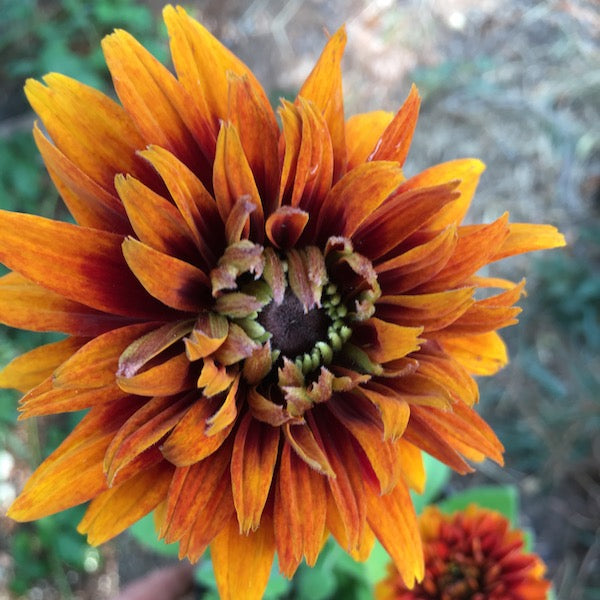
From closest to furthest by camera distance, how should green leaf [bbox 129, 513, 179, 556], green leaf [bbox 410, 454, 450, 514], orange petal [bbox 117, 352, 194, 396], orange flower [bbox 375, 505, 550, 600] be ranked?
orange petal [bbox 117, 352, 194, 396] < orange flower [bbox 375, 505, 550, 600] < green leaf [bbox 129, 513, 179, 556] < green leaf [bbox 410, 454, 450, 514]

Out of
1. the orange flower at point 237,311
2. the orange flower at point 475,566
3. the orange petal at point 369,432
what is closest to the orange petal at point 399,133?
the orange flower at point 237,311

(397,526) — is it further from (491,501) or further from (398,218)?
(491,501)

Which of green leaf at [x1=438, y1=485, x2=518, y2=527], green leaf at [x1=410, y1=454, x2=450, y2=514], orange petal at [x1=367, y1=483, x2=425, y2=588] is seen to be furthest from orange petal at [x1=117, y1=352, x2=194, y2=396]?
green leaf at [x1=438, y1=485, x2=518, y2=527]

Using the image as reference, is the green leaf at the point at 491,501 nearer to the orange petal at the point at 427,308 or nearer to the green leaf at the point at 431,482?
the green leaf at the point at 431,482

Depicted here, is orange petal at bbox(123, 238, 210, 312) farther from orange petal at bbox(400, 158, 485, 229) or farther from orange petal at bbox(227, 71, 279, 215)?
orange petal at bbox(400, 158, 485, 229)

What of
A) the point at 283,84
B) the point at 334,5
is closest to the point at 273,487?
the point at 283,84

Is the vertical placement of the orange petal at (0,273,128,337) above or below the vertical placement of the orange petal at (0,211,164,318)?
below

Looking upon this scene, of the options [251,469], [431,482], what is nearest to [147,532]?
[431,482]
